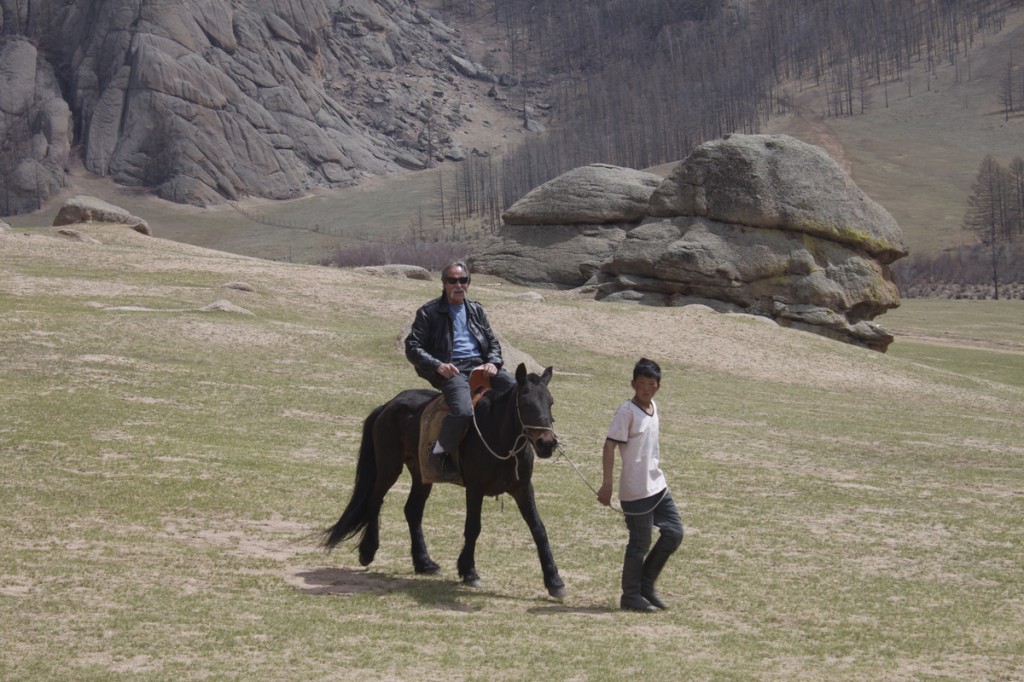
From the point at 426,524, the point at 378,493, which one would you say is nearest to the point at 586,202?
the point at 426,524

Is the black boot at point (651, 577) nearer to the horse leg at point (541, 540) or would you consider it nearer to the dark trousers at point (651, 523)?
the dark trousers at point (651, 523)

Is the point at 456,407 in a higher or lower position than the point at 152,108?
lower

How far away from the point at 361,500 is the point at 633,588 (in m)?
3.55

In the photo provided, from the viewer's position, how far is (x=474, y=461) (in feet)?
39.9

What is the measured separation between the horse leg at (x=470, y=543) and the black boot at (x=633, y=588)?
171 centimetres

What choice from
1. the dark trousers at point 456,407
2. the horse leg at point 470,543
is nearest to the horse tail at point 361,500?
the horse leg at point 470,543

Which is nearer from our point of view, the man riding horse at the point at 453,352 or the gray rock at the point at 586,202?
the man riding horse at the point at 453,352

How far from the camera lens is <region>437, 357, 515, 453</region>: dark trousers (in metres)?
12.1

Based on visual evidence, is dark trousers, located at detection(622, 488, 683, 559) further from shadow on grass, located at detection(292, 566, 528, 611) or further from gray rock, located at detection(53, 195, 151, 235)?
gray rock, located at detection(53, 195, 151, 235)

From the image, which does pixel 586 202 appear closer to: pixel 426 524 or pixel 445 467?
pixel 426 524

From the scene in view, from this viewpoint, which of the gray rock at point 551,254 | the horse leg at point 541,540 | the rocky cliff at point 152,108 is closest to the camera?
the horse leg at point 541,540

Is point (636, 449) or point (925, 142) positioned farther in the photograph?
point (925, 142)

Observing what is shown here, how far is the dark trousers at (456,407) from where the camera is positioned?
1208 centimetres

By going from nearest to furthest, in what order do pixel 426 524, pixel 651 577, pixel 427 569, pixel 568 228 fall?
1. pixel 651 577
2. pixel 427 569
3. pixel 426 524
4. pixel 568 228
